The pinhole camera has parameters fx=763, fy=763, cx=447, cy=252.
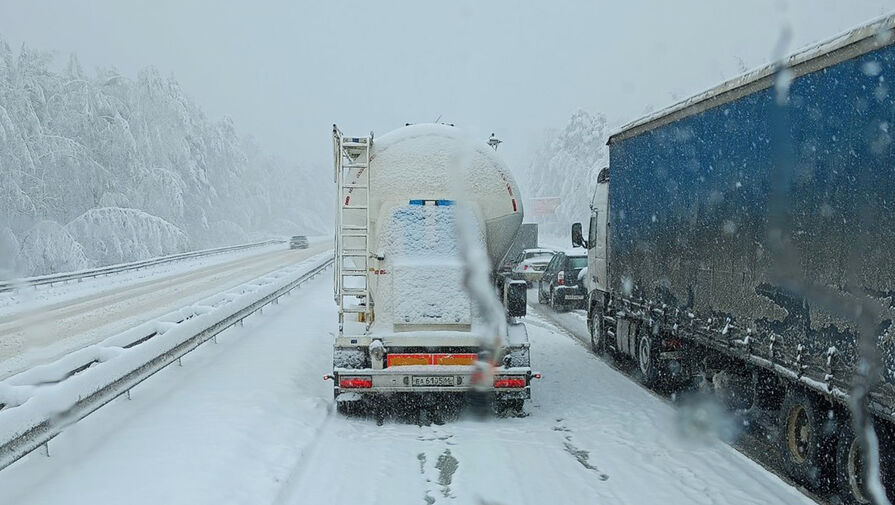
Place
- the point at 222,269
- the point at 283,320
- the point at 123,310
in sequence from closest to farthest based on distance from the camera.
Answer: the point at 283,320
the point at 123,310
the point at 222,269

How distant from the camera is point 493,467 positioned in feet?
22.2

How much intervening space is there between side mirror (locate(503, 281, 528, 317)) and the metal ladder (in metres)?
1.70

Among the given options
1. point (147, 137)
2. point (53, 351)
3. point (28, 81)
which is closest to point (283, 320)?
point (53, 351)

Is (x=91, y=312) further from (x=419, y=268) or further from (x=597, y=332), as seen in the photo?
(x=419, y=268)

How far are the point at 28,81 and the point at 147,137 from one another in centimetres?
1322

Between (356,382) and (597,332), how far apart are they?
6.63m

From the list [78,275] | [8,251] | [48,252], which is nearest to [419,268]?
[78,275]

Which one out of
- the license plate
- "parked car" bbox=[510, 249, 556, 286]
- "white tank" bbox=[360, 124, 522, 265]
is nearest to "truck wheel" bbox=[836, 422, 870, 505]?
the license plate

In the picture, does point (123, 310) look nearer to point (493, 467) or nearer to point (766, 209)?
point (493, 467)

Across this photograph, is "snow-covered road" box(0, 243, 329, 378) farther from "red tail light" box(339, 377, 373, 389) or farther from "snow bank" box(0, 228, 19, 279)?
"snow bank" box(0, 228, 19, 279)

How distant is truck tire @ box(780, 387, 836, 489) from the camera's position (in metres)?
6.01

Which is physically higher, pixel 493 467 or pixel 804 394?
pixel 804 394

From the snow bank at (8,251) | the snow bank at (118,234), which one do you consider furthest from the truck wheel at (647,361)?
the snow bank at (118,234)

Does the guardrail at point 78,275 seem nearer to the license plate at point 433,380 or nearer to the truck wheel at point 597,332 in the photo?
the truck wheel at point 597,332
